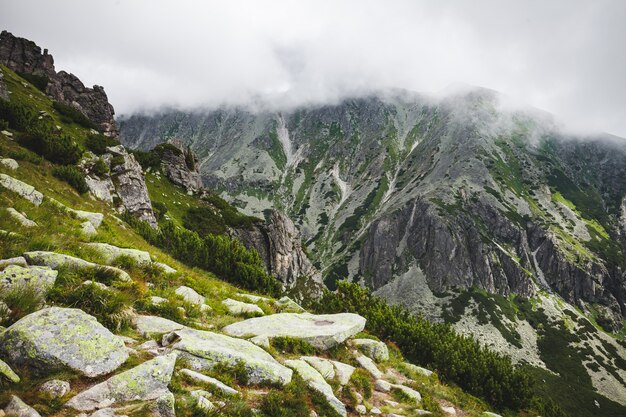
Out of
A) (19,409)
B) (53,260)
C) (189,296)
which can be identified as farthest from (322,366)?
(53,260)

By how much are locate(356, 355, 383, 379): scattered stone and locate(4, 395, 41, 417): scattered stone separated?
34.6ft

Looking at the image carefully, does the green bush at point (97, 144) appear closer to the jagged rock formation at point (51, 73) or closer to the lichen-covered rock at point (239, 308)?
the jagged rock formation at point (51, 73)

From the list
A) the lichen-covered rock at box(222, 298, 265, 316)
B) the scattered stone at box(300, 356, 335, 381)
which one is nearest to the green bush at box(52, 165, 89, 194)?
the lichen-covered rock at box(222, 298, 265, 316)

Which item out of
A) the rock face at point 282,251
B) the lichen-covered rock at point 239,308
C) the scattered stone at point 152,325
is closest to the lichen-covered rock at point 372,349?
the lichen-covered rock at point 239,308

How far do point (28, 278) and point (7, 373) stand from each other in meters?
3.14

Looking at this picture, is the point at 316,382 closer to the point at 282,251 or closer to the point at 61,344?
the point at 61,344

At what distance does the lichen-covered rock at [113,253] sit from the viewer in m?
12.2

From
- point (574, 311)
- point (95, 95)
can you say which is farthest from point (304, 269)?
point (574, 311)

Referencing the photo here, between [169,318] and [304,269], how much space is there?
130 metres

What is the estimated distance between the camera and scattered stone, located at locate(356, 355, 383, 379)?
12.8 meters

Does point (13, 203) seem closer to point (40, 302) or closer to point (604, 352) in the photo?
point (40, 302)

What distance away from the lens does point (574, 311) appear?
597 feet

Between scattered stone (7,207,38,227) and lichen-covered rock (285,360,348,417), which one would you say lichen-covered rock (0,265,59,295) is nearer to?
scattered stone (7,207,38,227)

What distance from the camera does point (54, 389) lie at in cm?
535
